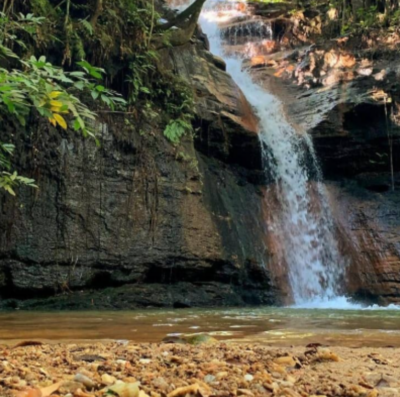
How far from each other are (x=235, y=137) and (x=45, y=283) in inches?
224

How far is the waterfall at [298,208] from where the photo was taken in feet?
34.3

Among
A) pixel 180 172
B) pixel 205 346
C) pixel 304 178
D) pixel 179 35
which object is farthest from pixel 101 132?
pixel 205 346

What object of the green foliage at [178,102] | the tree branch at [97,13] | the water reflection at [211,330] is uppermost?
the tree branch at [97,13]

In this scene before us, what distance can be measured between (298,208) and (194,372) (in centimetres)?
978

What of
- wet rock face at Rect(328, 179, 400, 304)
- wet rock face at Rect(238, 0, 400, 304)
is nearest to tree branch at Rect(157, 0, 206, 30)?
wet rock face at Rect(238, 0, 400, 304)

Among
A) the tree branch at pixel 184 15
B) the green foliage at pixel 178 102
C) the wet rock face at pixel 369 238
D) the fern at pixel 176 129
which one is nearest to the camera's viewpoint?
the fern at pixel 176 129

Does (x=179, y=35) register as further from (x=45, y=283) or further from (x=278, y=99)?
(x=45, y=283)

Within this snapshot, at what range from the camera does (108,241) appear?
8.38 m

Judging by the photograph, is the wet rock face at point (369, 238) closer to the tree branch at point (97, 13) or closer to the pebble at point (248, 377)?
the tree branch at point (97, 13)

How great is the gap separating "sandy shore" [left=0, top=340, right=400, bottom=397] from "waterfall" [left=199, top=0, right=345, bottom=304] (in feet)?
24.9

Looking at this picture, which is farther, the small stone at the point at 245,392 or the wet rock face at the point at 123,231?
the wet rock face at the point at 123,231

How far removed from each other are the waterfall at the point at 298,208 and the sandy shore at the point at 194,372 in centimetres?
758

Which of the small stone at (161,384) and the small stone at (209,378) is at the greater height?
the small stone at (161,384)

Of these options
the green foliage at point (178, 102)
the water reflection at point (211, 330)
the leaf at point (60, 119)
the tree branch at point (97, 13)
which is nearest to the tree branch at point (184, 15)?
the green foliage at point (178, 102)
